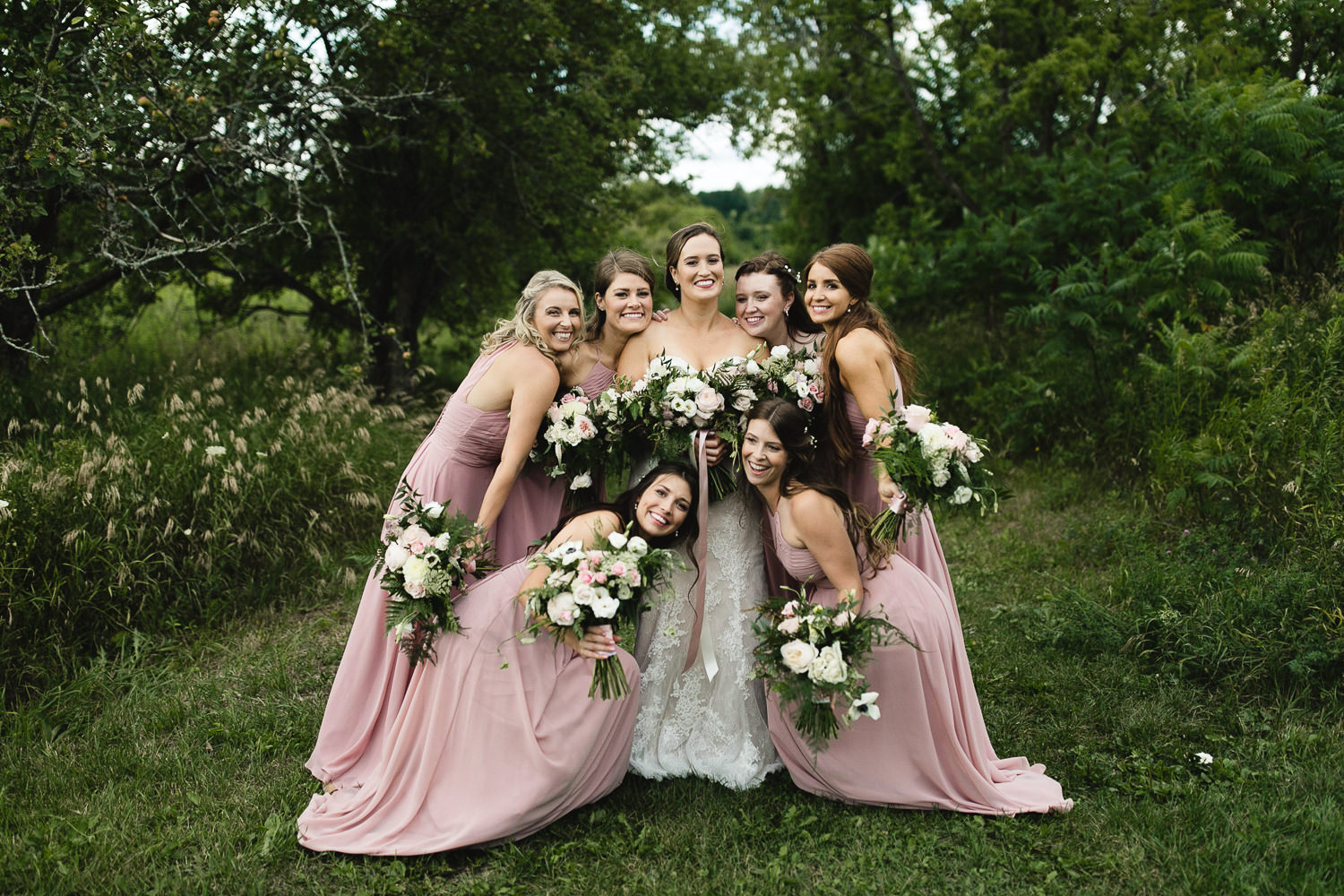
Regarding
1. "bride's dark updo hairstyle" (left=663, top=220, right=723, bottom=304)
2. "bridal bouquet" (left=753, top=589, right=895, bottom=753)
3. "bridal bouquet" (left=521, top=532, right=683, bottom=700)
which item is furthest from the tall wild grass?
"bridal bouquet" (left=753, top=589, right=895, bottom=753)

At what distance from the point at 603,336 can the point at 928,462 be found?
191cm

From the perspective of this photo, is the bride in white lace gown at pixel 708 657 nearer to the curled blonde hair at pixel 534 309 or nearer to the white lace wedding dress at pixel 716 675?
the white lace wedding dress at pixel 716 675

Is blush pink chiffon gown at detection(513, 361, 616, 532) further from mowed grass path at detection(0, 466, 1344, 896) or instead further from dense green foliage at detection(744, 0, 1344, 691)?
dense green foliage at detection(744, 0, 1344, 691)

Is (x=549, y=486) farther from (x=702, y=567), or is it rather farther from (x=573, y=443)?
(x=702, y=567)

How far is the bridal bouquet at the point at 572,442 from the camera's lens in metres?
4.62

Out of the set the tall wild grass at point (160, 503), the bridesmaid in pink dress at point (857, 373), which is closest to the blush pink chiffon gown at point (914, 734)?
the bridesmaid in pink dress at point (857, 373)

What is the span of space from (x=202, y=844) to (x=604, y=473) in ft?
7.95

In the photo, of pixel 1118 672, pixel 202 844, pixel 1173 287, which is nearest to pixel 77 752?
pixel 202 844

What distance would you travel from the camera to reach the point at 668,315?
5.10 metres

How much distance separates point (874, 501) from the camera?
4.91 m

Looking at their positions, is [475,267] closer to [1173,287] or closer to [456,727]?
[1173,287]

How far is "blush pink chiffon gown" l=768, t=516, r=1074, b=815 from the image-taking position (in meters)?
4.32

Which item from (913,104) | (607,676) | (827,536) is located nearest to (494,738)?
(607,676)

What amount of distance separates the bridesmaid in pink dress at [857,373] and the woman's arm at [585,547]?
4.00 ft
